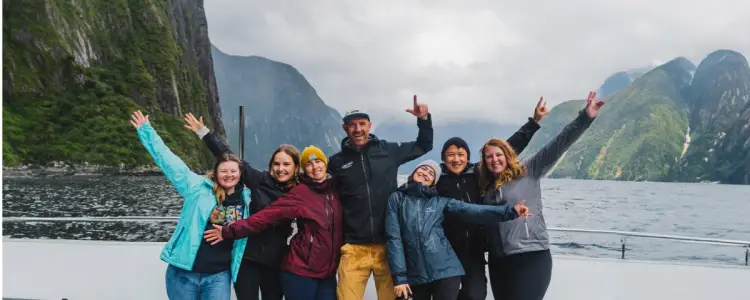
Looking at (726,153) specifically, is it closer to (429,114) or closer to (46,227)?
(46,227)

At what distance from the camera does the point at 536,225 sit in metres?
3.07

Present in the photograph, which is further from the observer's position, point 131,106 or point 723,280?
point 131,106

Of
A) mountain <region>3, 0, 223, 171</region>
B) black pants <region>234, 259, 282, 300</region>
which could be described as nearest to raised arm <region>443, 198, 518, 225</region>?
black pants <region>234, 259, 282, 300</region>

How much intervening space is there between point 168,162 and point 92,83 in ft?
265

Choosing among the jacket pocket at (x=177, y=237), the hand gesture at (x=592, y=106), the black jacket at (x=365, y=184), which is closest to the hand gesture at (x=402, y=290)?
the black jacket at (x=365, y=184)

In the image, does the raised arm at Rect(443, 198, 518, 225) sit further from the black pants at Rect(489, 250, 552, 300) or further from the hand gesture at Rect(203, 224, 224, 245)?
the hand gesture at Rect(203, 224, 224, 245)

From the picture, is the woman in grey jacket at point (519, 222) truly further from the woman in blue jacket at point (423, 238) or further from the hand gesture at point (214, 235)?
the hand gesture at point (214, 235)

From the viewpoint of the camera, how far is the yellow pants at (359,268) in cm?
312

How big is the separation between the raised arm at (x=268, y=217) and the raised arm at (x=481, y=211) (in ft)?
3.06

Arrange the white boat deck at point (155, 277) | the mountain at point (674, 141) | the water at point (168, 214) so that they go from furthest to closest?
the mountain at point (674, 141) < the water at point (168, 214) < the white boat deck at point (155, 277)

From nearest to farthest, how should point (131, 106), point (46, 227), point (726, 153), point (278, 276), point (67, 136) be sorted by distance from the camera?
1. point (278, 276)
2. point (46, 227)
3. point (67, 136)
4. point (131, 106)
5. point (726, 153)

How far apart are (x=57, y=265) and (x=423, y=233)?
357 cm

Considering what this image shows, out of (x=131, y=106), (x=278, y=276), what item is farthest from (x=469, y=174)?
(x=131, y=106)

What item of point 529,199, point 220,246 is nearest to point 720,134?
point 529,199
